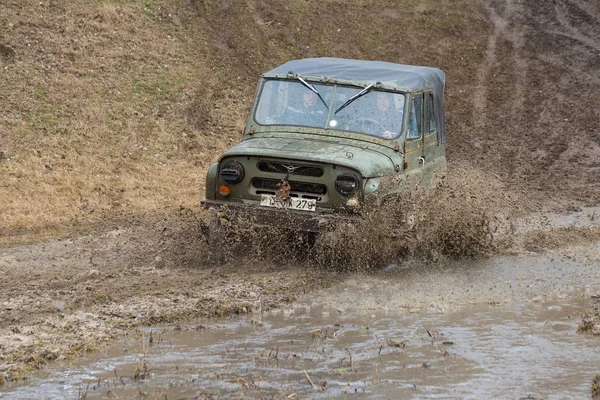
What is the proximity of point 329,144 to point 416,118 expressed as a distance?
1.13 m

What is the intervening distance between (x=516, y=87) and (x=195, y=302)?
12.9m

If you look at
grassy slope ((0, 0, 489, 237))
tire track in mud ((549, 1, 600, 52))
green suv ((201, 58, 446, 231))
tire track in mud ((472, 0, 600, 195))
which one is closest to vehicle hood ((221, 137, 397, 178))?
green suv ((201, 58, 446, 231))

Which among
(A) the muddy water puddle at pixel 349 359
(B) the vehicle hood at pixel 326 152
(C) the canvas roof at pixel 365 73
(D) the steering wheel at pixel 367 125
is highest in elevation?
(C) the canvas roof at pixel 365 73

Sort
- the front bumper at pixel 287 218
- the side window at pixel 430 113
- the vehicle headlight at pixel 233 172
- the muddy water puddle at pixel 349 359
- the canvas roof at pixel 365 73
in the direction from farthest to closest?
the side window at pixel 430 113 → the canvas roof at pixel 365 73 → the vehicle headlight at pixel 233 172 → the front bumper at pixel 287 218 → the muddy water puddle at pixel 349 359

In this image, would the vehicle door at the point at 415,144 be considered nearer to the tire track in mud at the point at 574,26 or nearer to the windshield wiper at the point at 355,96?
the windshield wiper at the point at 355,96

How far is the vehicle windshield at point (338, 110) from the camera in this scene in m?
9.73

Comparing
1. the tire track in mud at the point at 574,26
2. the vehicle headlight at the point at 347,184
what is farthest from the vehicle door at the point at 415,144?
the tire track in mud at the point at 574,26

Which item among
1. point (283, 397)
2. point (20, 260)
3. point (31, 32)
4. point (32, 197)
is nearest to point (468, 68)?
point (31, 32)

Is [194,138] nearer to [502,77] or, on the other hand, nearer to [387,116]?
[387,116]

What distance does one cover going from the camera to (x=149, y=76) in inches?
663

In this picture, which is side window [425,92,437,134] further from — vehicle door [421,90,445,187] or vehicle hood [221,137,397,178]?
vehicle hood [221,137,397,178]

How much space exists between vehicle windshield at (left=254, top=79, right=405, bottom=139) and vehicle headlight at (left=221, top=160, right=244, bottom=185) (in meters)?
1.00

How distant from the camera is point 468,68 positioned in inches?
793

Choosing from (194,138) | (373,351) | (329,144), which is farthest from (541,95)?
(373,351)
